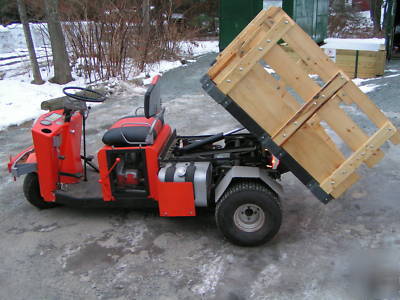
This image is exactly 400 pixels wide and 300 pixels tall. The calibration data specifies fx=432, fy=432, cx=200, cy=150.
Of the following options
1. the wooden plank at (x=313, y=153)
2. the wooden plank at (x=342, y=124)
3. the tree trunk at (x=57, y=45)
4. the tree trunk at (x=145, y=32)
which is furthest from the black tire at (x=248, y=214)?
the tree trunk at (x=145, y=32)

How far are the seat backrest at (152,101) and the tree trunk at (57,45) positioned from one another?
793 cm

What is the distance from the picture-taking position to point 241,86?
10.7ft

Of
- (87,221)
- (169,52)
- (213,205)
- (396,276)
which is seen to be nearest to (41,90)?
(169,52)

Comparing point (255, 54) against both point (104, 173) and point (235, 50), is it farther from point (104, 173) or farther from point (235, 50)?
point (104, 173)

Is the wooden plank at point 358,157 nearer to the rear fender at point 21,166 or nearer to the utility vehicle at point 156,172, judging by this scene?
the utility vehicle at point 156,172

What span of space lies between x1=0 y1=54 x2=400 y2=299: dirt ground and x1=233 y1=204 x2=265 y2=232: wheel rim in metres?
0.19

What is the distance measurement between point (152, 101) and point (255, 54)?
1086 mm

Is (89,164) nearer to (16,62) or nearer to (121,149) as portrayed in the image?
(121,149)

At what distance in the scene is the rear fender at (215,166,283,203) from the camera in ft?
11.8

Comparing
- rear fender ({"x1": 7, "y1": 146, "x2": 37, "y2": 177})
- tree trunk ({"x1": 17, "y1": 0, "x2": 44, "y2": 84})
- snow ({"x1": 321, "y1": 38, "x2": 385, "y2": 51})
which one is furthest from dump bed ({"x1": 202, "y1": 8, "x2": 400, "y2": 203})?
tree trunk ({"x1": 17, "y1": 0, "x2": 44, "y2": 84})

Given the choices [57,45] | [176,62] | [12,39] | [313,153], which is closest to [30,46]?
[57,45]

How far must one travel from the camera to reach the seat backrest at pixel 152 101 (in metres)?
3.66

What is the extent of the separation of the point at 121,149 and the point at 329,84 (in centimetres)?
181

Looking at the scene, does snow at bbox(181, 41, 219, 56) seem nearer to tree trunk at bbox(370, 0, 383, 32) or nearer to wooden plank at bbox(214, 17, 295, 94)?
tree trunk at bbox(370, 0, 383, 32)
